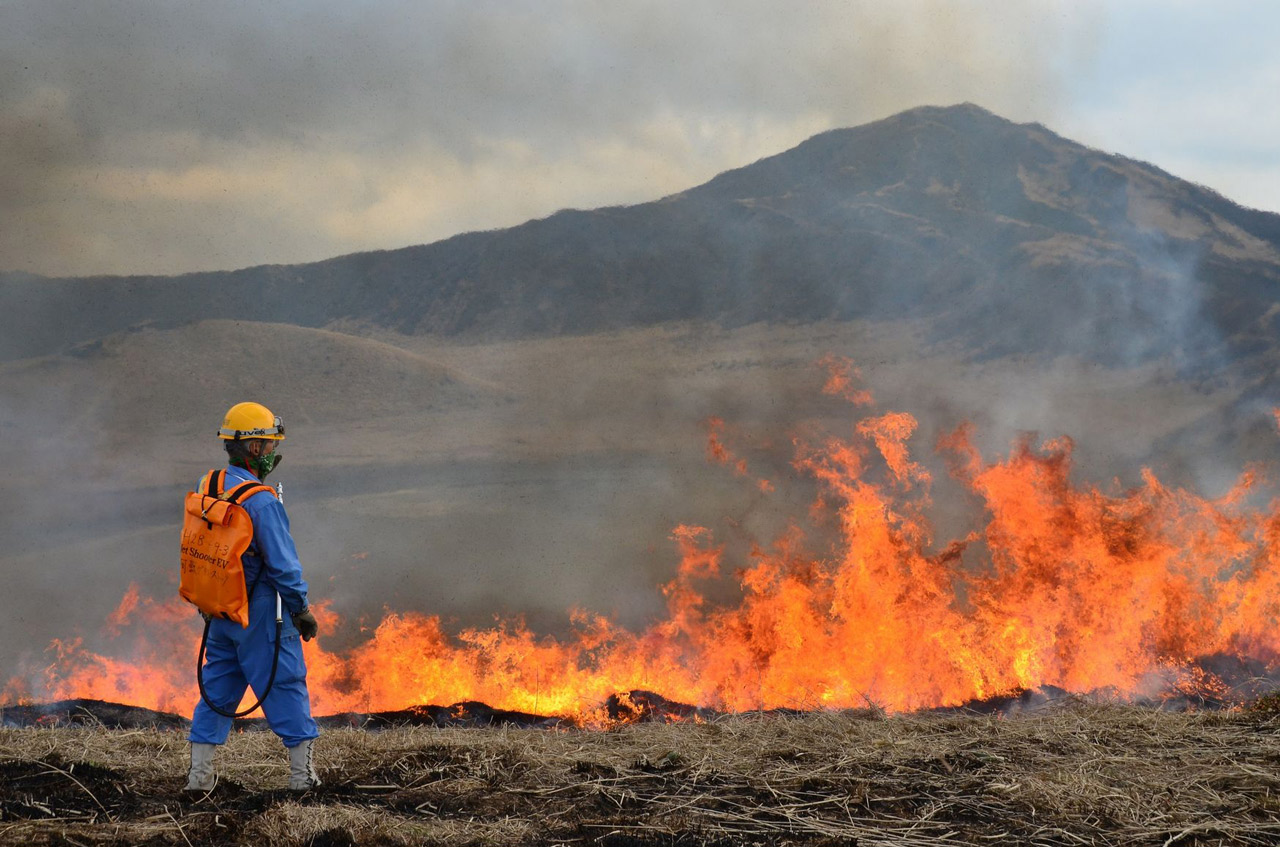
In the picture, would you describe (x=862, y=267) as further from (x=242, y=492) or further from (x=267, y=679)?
(x=267, y=679)

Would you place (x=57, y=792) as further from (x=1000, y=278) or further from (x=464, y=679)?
(x=1000, y=278)

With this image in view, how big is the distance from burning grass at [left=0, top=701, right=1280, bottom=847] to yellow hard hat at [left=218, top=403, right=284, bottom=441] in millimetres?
1780

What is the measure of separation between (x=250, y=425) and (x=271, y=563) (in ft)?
2.60

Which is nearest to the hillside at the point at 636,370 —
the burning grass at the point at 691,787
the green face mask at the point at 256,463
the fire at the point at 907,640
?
the fire at the point at 907,640

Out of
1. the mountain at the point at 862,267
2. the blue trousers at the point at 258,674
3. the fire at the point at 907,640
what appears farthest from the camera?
the mountain at the point at 862,267

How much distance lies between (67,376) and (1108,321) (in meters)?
46.3

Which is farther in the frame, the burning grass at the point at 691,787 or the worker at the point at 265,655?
the worker at the point at 265,655

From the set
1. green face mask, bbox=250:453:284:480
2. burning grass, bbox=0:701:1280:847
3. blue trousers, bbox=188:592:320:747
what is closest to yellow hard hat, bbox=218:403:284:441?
green face mask, bbox=250:453:284:480

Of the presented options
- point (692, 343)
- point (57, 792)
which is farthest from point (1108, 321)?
point (57, 792)

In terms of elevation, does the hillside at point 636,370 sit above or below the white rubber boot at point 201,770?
above

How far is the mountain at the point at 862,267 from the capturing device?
163ft

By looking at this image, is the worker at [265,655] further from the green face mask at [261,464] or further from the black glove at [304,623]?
the green face mask at [261,464]

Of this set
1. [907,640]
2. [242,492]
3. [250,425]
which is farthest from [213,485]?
[907,640]

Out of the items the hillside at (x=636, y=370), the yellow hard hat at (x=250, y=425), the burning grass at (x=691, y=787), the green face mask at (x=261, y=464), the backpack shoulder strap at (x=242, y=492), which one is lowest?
the burning grass at (x=691, y=787)
